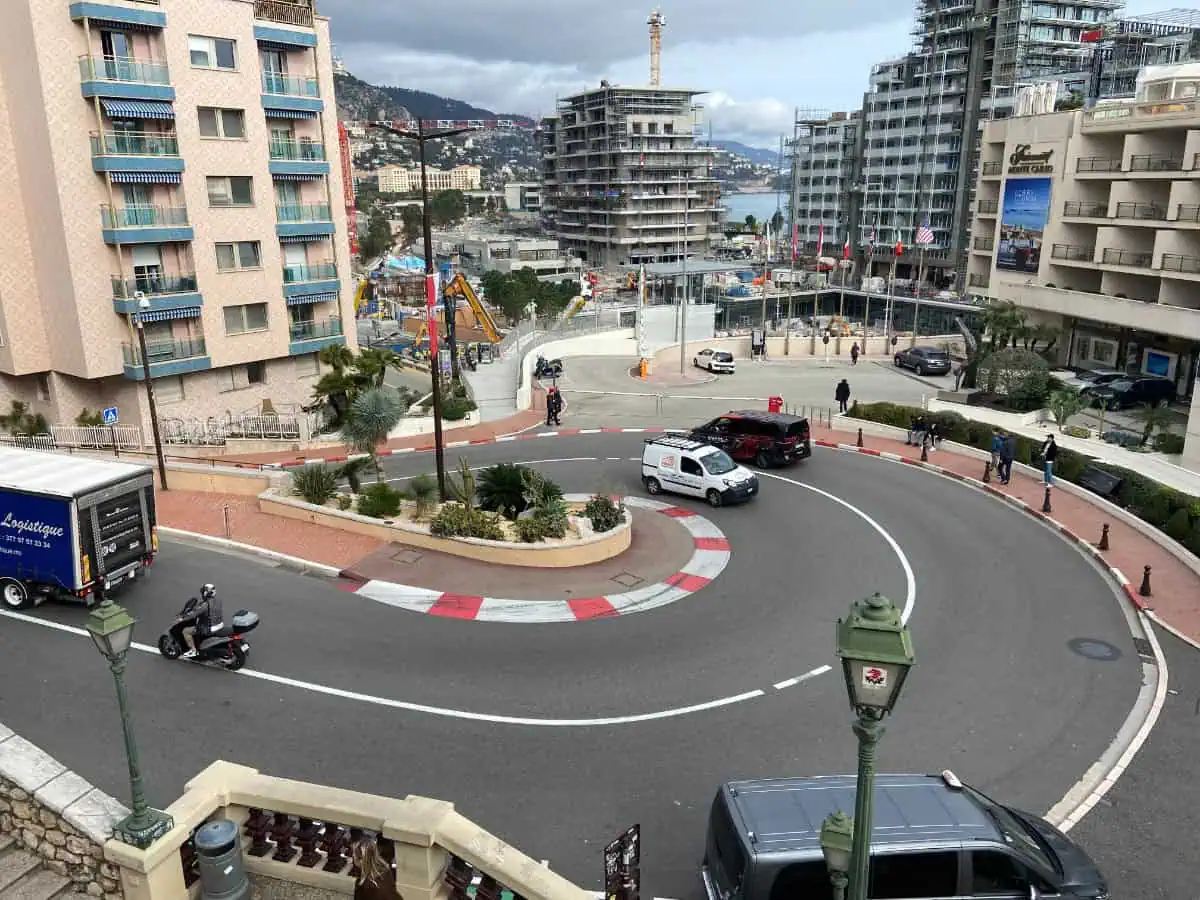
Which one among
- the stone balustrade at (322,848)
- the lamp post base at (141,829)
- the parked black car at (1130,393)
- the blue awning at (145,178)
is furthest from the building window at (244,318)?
the parked black car at (1130,393)

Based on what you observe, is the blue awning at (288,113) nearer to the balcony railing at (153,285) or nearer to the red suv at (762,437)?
the balcony railing at (153,285)

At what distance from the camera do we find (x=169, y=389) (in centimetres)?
3494

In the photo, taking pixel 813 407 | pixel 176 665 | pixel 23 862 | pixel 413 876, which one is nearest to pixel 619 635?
pixel 176 665

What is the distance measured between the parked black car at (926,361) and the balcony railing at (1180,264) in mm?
12379

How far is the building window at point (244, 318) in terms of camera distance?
35906mm

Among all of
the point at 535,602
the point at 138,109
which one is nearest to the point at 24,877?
the point at 535,602

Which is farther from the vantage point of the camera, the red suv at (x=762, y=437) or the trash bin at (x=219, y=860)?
the red suv at (x=762, y=437)

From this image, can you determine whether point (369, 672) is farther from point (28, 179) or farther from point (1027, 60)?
point (1027, 60)

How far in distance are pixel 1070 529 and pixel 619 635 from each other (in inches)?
530

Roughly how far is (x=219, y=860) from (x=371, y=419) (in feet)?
55.2

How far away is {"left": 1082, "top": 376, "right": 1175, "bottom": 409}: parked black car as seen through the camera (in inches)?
1548

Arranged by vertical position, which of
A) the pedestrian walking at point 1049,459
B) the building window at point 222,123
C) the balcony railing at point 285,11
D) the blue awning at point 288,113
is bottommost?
the pedestrian walking at point 1049,459

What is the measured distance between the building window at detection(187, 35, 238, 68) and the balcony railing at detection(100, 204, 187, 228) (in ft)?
18.7

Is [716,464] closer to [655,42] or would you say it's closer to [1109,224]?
[1109,224]
